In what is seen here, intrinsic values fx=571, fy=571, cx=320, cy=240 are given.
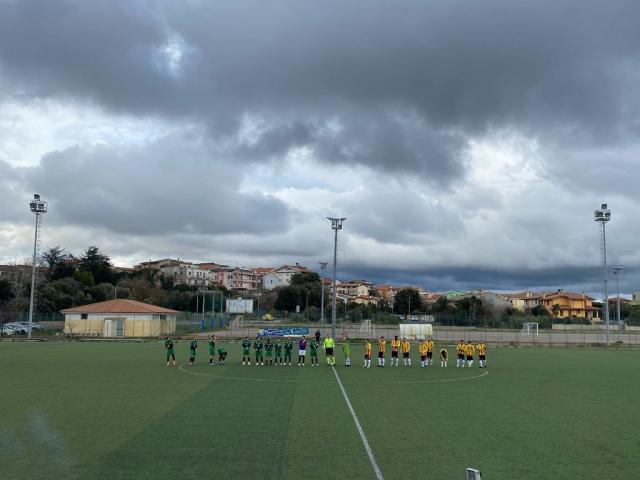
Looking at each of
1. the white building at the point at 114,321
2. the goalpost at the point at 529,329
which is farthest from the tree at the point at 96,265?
the goalpost at the point at 529,329

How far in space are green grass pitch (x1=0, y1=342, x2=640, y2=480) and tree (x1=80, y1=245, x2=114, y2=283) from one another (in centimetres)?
8611

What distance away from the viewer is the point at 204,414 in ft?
48.8

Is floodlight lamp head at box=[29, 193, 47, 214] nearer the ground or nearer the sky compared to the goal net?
nearer the sky

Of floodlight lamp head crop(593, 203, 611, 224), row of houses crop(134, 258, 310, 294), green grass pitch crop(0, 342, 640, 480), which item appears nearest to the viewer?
green grass pitch crop(0, 342, 640, 480)

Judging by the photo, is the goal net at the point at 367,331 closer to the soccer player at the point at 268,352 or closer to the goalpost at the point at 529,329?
the goalpost at the point at 529,329

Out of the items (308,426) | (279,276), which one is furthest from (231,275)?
(308,426)

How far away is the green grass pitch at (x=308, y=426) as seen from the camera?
994 cm

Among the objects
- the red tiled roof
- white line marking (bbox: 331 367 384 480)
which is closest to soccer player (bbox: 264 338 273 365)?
white line marking (bbox: 331 367 384 480)

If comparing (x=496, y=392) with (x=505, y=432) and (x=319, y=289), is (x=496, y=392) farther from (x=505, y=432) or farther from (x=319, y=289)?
(x=319, y=289)

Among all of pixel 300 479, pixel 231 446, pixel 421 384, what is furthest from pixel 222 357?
pixel 300 479

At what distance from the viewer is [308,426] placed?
44.1ft

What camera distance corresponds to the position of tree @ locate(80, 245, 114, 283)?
106 metres

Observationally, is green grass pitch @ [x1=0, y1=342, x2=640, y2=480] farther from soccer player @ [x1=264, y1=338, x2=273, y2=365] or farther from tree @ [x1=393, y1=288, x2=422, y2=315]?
tree @ [x1=393, y1=288, x2=422, y2=315]

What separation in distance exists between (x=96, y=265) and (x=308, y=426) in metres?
102
